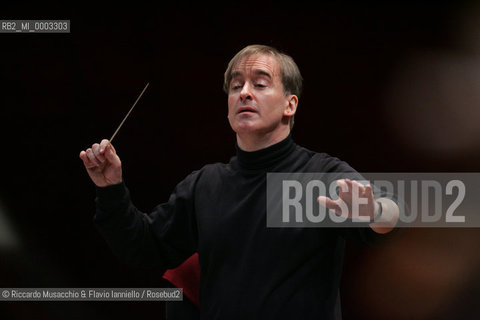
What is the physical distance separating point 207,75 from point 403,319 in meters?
0.87

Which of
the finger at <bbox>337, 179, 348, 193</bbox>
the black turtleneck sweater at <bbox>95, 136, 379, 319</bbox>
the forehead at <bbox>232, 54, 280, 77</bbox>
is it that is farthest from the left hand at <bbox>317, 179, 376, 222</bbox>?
the forehead at <bbox>232, 54, 280, 77</bbox>

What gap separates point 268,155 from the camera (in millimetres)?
1163

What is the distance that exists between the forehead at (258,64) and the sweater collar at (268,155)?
6.3 inches

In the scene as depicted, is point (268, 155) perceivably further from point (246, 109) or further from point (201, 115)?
point (201, 115)

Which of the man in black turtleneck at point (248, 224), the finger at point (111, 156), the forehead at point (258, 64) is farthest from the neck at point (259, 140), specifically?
the finger at point (111, 156)

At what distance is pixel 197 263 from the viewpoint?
49.2 inches

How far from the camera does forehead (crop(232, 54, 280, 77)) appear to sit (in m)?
1.19

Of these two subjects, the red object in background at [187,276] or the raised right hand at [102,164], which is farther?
the red object in background at [187,276]

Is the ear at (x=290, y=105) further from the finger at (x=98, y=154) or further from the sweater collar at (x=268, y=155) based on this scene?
the finger at (x=98, y=154)

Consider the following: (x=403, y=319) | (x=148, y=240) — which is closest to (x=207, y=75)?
(x=148, y=240)

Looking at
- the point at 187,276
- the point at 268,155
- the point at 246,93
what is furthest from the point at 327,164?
the point at 187,276

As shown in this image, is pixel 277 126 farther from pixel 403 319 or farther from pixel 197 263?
pixel 403 319

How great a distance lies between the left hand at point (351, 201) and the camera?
0.88 metres

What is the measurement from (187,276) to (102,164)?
1.11 feet
